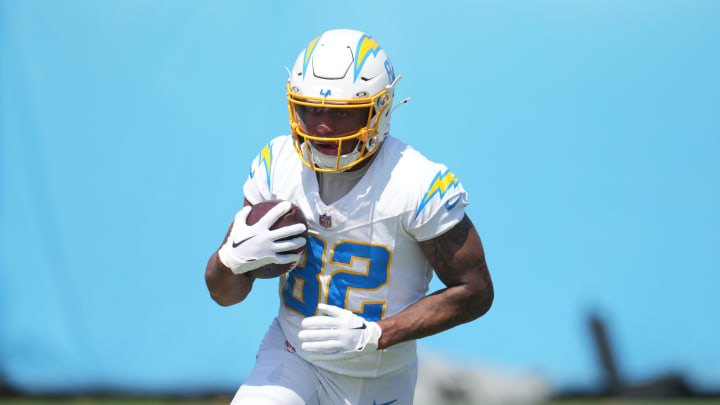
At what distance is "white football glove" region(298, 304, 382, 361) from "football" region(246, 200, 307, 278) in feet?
0.57

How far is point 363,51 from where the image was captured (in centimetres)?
238

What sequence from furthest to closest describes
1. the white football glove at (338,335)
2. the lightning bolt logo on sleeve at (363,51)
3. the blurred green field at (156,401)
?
the blurred green field at (156,401)
the lightning bolt logo on sleeve at (363,51)
the white football glove at (338,335)

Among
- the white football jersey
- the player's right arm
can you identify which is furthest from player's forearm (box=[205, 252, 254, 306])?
the white football jersey

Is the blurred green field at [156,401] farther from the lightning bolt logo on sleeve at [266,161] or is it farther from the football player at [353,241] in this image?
the lightning bolt logo on sleeve at [266,161]

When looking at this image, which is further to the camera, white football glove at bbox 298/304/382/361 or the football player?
the football player

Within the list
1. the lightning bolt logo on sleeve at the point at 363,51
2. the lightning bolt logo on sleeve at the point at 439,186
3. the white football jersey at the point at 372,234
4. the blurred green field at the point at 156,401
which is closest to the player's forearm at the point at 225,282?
the white football jersey at the point at 372,234

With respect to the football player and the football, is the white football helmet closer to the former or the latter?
the football player

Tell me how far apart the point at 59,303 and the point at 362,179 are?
3.35 metres

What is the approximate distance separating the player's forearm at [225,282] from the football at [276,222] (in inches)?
2.6

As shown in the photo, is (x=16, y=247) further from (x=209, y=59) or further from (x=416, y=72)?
(x=416, y=72)

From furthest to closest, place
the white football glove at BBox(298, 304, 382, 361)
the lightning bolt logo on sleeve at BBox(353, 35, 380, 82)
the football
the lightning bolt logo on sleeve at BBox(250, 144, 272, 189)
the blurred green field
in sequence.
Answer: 1. the blurred green field
2. the lightning bolt logo on sleeve at BBox(250, 144, 272, 189)
3. the lightning bolt logo on sleeve at BBox(353, 35, 380, 82)
4. the football
5. the white football glove at BBox(298, 304, 382, 361)

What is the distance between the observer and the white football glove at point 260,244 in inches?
84.8

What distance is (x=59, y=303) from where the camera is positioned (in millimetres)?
5047

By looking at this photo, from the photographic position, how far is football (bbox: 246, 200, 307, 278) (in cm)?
223
